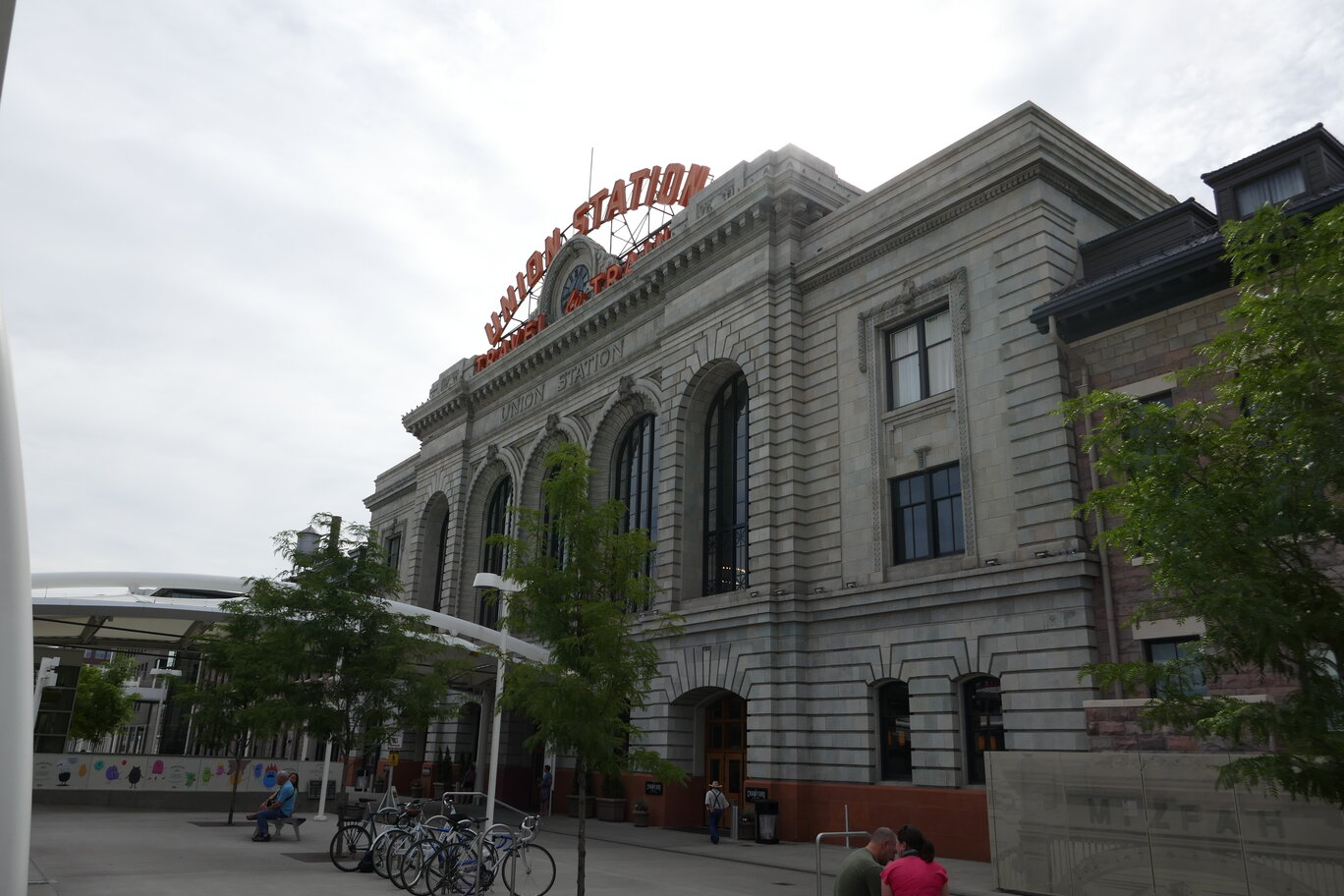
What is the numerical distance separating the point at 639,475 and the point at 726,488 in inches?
215

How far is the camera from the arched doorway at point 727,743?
30.7 meters

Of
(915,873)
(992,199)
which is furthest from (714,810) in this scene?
(915,873)

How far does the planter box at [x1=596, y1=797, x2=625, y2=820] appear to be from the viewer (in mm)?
33719

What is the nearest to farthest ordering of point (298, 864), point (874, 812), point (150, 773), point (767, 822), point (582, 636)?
point (582, 636) < point (298, 864) < point (874, 812) < point (767, 822) < point (150, 773)

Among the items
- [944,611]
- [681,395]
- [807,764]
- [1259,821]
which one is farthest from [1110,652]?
[681,395]

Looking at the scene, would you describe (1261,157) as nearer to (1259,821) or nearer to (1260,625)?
(1259,821)

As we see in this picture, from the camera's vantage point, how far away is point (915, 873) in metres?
9.00

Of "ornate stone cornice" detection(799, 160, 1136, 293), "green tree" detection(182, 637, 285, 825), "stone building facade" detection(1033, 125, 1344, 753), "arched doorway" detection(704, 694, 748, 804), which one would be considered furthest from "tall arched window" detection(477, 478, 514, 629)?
"stone building facade" detection(1033, 125, 1344, 753)

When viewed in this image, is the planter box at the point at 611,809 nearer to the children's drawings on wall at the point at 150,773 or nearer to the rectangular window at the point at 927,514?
the children's drawings on wall at the point at 150,773

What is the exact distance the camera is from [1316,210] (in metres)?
19.8

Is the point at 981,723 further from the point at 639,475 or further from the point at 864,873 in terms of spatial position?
the point at 639,475

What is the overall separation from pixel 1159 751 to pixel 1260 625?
314 inches

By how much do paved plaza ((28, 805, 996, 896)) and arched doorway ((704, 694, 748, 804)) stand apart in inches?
86.9

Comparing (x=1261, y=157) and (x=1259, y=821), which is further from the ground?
(x=1261, y=157)
